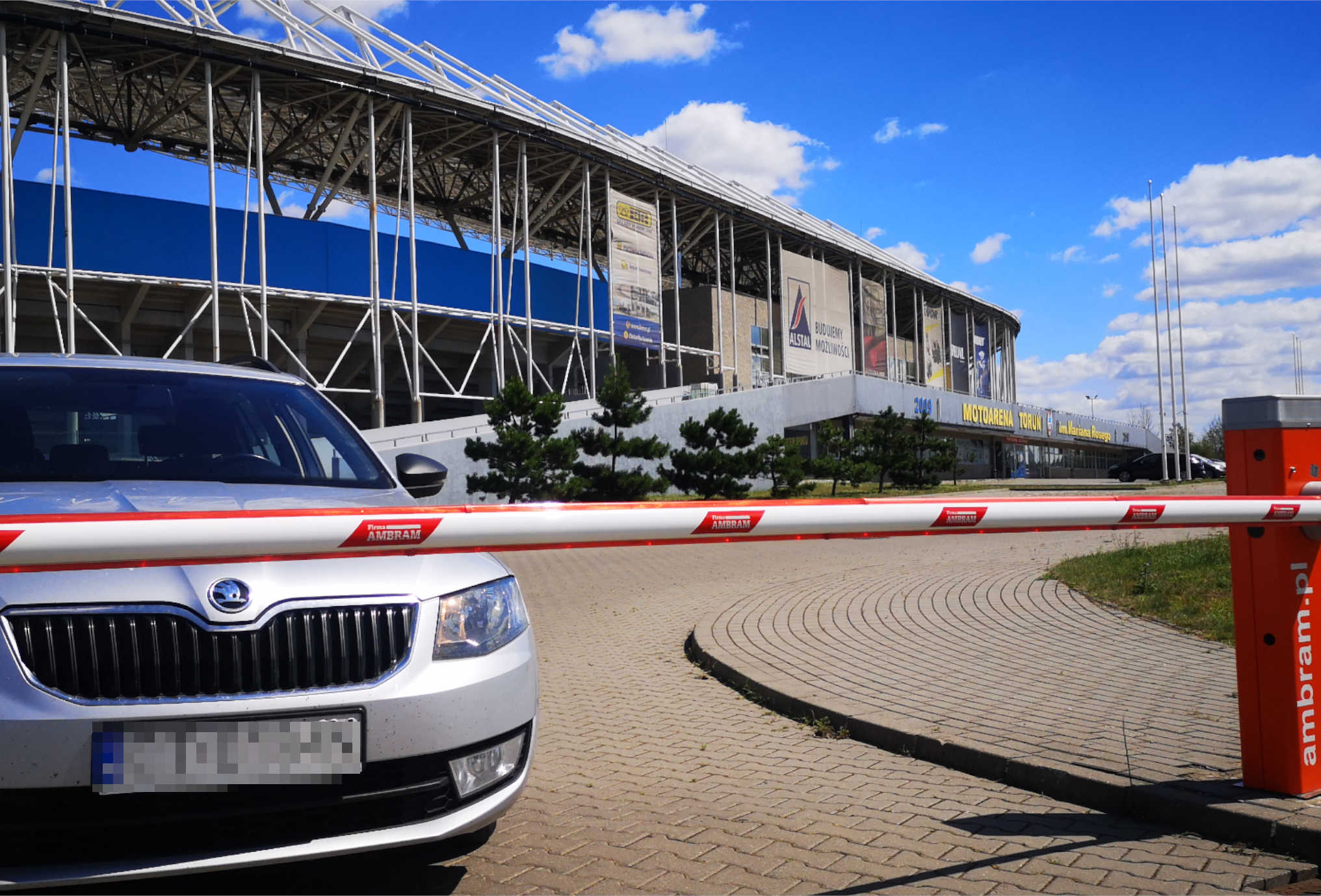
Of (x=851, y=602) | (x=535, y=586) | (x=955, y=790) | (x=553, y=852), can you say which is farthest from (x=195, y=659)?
(x=535, y=586)

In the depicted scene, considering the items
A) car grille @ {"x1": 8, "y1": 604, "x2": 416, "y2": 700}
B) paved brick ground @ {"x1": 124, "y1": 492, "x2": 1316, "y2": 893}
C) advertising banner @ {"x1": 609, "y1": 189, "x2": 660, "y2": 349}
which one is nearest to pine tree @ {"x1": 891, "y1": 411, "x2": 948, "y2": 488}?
advertising banner @ {"x1": 609, "y1": 189, "x2": 660, "y2": 349}

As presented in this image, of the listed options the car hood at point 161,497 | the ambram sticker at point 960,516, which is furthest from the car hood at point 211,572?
the ambram sticker at point 960,516

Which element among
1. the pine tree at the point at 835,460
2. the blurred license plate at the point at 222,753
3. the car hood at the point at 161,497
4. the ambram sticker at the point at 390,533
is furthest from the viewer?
the pine tree at the point at 835,460

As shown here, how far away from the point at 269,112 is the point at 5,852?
39.0 metres

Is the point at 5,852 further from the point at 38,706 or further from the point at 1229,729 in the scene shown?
the point at 1229,729

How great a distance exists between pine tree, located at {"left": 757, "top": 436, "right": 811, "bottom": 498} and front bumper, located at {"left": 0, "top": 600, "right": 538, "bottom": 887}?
29.3m

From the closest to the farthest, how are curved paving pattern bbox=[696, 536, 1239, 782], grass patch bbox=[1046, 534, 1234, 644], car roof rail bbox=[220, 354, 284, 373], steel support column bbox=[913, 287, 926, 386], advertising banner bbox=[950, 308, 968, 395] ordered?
curved paving pattern bbox=[696, 536, 1239, 782] < car roof rail bbox=[220, 354, 284, 373] < grass patch bbox=[1046, 534, 1234, 644] < steel support column bbox=[913, 287, 926, 386] < advertising banner bbox=[950, 308, 968, 395]

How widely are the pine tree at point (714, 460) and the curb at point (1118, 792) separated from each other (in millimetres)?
25291

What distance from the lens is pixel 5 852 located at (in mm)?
2475

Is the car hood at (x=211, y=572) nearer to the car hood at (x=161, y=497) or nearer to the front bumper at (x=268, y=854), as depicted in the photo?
the car hood at (x=161, y=497)

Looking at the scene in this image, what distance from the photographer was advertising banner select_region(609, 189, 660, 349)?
41375mm

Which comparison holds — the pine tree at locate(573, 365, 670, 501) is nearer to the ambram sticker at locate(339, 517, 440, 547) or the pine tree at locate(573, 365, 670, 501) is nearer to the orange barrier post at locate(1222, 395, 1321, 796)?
the orange barrier post at locate(1222, 395, 1321, 796)

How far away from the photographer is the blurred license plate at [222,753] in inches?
100

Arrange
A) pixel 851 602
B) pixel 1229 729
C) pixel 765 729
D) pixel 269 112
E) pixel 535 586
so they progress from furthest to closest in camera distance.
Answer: pixel 269 112 < pixel 535 586 < pixel 851 602 < pixel 765 729 < pixel 1229 729
